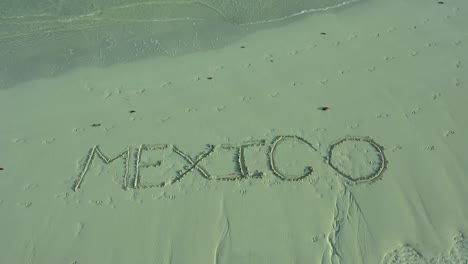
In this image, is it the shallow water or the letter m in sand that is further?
the shallow water

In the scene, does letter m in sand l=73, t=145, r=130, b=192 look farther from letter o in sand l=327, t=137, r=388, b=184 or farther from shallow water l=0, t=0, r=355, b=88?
letter o in sand l=327, t=137, r=388, b=184

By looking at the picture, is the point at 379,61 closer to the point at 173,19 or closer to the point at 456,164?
the point at 456,164

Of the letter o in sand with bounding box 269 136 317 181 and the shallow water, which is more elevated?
the shallow water

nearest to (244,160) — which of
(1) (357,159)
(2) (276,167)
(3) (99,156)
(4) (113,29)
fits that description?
(2) (276,167)

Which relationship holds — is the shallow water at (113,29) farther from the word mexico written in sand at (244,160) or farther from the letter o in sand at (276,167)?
the letter o in sand at (276,167)

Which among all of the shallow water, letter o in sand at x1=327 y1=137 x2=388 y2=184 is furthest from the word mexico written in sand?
the shallow water

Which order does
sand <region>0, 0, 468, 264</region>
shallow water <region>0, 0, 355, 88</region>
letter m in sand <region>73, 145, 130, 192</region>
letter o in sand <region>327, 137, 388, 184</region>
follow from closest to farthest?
sand <region>0, 0, 468, 264</region>
letter o in sand <region>327, 137, 388, 184</region>
letter m in sand <region>73, 145, 130, 192</region>
shallow water <region>0, 0, 355, 88</region>
